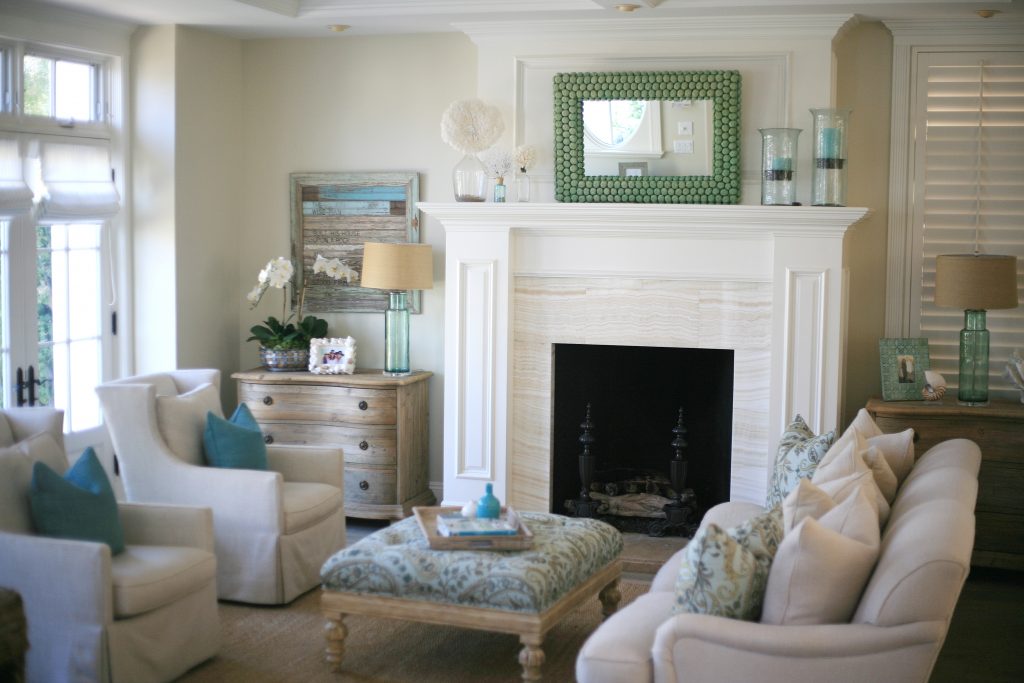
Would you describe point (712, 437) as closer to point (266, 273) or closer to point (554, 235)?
point (554, 235)

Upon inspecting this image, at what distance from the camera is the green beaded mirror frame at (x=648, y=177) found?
212 inches

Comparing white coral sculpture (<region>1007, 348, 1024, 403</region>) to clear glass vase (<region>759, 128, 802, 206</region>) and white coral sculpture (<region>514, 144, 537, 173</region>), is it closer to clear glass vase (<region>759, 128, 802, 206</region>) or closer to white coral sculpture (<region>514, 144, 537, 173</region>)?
clear glass vase (<region>759, 128, 802, 206</region>)

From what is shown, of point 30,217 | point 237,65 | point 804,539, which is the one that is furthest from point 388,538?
point 237,65

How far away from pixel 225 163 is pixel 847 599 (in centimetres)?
451

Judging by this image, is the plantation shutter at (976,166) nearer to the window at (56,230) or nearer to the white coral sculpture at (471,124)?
the white coral sculpture at (471,124)

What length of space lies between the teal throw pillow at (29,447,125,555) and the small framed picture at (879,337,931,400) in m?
3.49

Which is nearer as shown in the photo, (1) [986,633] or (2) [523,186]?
(1) [986,633]

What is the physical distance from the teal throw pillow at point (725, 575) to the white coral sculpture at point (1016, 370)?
2.90m

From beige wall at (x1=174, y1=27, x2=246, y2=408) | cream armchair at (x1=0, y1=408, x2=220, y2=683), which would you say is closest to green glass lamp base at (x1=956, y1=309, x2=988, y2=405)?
cream armchair at (x1=0, y1=408, x2=220, y2=683)

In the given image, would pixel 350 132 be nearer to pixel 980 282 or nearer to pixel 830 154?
pixel 830 154

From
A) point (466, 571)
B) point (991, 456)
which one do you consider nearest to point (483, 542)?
point (466, 571)

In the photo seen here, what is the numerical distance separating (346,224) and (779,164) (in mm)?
2382

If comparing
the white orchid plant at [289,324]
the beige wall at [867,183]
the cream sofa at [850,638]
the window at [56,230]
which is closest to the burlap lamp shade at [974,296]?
the beige wall at [867,183]

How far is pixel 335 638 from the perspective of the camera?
3920 mm
